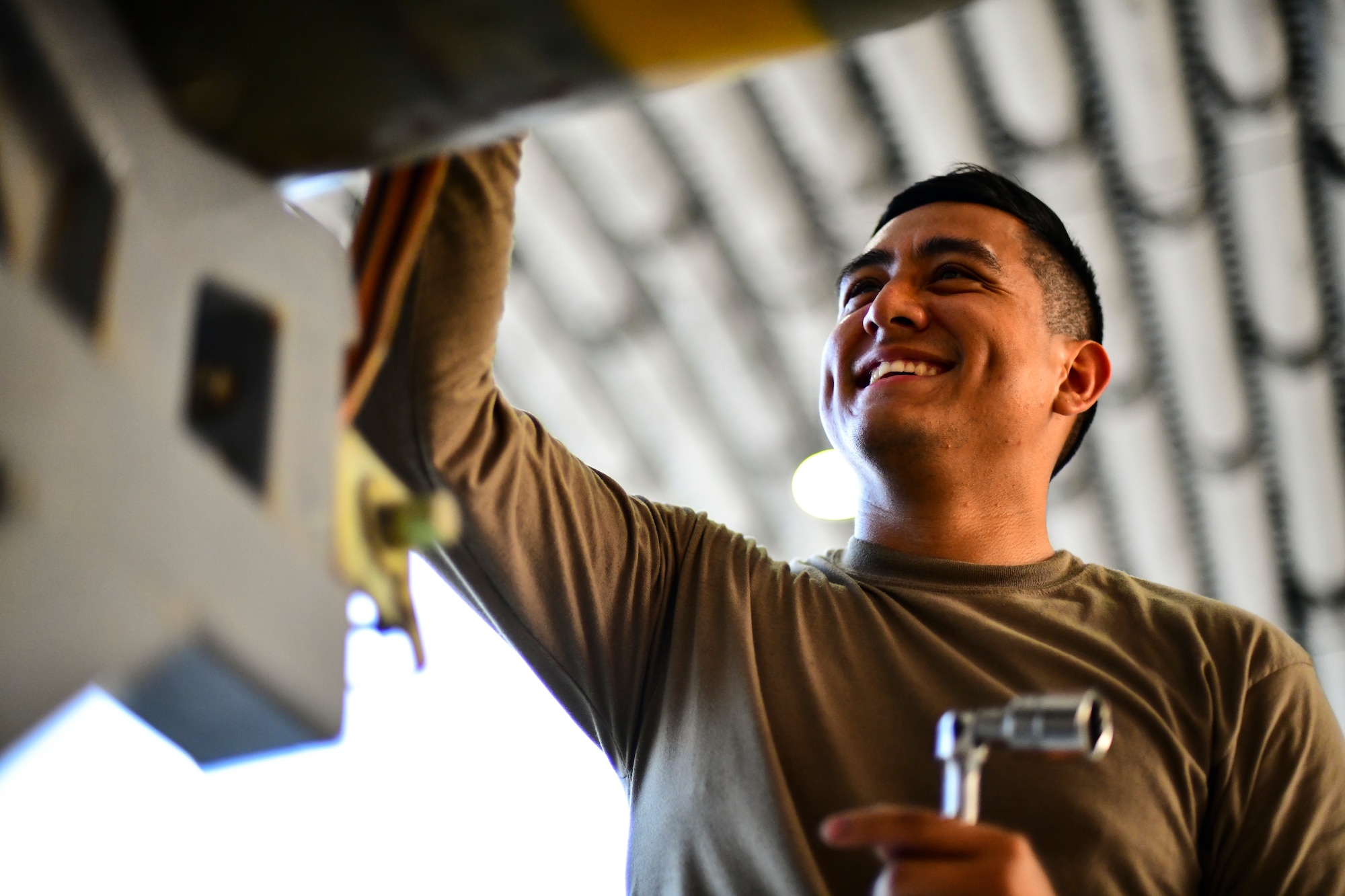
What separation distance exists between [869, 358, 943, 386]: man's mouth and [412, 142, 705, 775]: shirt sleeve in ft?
0.92

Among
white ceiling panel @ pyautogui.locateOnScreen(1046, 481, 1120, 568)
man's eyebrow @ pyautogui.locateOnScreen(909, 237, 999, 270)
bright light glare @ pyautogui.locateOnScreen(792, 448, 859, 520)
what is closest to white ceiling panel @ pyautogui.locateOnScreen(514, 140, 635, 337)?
bright light glare @ pyautogui.locateOnScreen(792, 448, 859, 520)

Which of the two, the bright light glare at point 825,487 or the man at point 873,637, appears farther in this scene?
the bright light glare at point 825,487

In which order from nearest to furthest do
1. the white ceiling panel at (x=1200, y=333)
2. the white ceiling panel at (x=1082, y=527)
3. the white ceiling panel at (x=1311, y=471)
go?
1. the white ceiling panel at (x=1200, y=333)
2. the white ceiling panel at (x=1311, y=471)
3. the white ceiling panel at (x=1082, y=527)

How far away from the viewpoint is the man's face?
5.19 ft

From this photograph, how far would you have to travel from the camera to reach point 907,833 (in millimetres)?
856

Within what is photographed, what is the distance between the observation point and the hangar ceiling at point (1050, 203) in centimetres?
256

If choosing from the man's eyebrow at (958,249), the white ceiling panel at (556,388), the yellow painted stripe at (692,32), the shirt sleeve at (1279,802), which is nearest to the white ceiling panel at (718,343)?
the white ceiling panel at (556,388)

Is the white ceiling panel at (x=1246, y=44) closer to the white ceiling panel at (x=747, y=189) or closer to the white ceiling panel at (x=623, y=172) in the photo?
the white ceiling panel at (x=747, y=189)

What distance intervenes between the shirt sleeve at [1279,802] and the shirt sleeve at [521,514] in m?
0.57

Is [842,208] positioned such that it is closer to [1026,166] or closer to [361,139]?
[1026,166]

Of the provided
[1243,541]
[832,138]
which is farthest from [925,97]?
[1243,541]

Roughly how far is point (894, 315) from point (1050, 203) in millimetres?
1271

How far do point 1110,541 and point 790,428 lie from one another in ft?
2.94

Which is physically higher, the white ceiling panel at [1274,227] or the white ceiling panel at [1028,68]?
the white ceiling panel at [1028,68]
